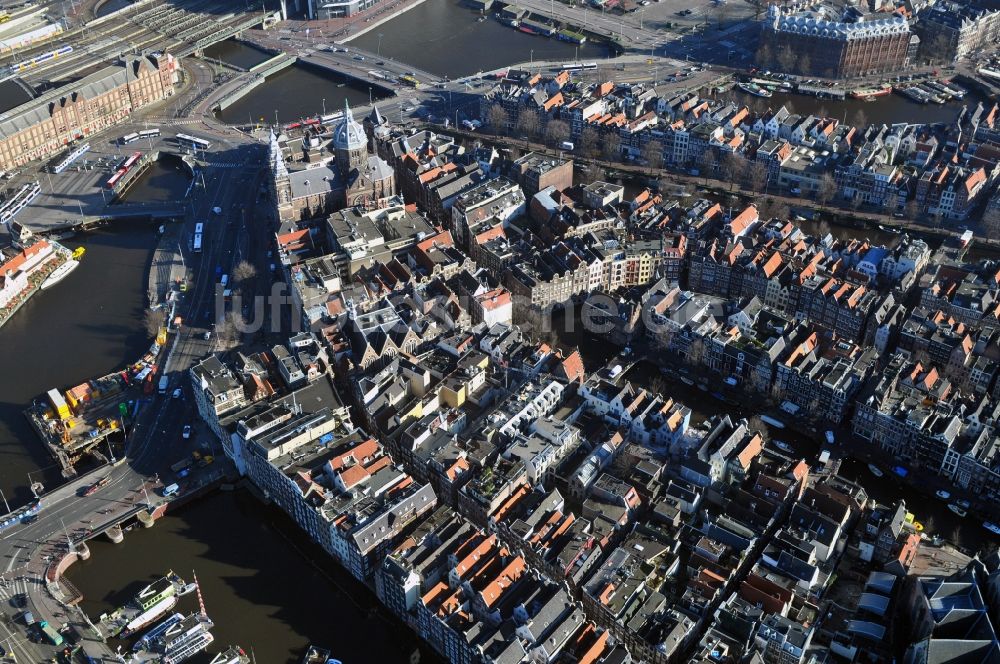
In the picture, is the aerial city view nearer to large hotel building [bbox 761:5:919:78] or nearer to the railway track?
large hotel building [bbox 761:5:919:78]

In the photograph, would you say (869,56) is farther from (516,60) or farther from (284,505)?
(284,505)

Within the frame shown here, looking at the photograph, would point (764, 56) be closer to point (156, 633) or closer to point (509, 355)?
point (509, 355)

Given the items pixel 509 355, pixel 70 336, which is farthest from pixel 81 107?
pixel 509 355

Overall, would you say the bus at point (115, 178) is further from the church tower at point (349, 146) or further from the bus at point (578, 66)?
the bus at point (578, 66)

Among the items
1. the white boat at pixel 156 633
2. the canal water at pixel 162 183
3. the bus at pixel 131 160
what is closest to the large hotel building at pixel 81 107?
the bus at pixel 131 160

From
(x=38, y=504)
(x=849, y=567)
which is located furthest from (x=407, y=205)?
(x=849, y=567)
